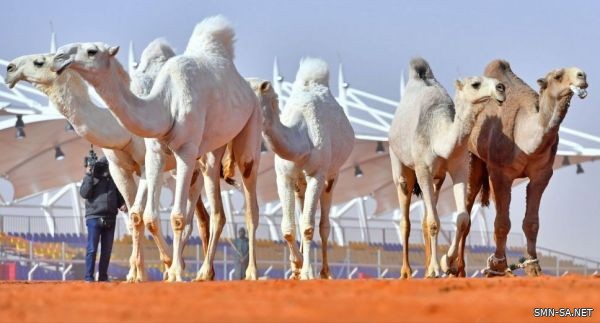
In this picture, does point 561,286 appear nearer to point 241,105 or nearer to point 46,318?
point 46,318

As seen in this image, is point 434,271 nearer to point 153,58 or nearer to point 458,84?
point 458,84

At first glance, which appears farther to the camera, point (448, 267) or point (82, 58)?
point (448, 267)

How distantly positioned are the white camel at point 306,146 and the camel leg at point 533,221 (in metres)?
2.41

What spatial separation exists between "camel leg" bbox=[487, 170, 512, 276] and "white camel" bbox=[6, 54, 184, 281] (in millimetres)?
3668

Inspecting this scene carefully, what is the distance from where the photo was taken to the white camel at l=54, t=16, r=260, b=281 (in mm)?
13164

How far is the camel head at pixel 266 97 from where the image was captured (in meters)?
16.0

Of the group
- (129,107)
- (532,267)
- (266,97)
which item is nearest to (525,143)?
(532,267)

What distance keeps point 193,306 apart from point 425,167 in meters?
8.49

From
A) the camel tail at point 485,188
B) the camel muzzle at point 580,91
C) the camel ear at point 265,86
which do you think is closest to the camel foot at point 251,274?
the camel ear at point 265,86

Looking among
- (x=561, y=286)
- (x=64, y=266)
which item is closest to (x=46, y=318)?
(x=561, y=286)

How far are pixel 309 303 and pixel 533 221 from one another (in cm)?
826

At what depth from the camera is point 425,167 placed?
15555 mm

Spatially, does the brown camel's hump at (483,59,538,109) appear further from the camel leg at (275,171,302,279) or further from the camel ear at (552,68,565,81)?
the camel leg at (275,171,302,279)

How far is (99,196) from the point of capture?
18.5m
